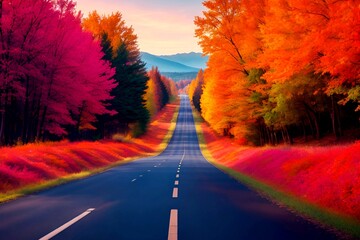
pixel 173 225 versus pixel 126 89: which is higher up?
pixel 126 89

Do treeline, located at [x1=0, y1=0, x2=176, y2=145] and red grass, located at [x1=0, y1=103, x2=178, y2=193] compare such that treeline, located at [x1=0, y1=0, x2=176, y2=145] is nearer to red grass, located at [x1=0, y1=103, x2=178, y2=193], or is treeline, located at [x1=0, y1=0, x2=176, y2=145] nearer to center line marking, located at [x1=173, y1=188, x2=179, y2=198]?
red grass, located at [x1=0, y1=103, x2=178, y2=193]

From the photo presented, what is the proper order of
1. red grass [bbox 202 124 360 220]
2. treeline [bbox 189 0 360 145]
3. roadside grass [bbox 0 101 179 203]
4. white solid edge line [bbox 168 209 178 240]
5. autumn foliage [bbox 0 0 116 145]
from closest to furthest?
white solid edge line [bbox 168 209 178 240] → red grass [bbox 202 124 360 220] → treeline [bbox 189 0 360 145] → roadside grass [bbox 0 101 179 203] → autumn foliage [bbox 0 0 116 145]

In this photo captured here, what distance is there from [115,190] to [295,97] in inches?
607

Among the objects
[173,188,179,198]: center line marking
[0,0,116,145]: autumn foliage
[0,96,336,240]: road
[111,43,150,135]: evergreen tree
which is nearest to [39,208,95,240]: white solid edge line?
[0,96,336,240]: road

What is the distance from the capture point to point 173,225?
27.0 ft

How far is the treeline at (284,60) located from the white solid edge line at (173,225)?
7.16 m

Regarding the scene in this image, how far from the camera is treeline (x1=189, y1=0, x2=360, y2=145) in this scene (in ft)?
42.7

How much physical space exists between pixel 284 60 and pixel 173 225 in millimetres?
10695

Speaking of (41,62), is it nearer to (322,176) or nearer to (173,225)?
(322,176)

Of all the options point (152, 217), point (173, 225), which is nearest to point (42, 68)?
point (152, 217)

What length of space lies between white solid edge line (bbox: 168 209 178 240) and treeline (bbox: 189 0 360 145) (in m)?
7.16

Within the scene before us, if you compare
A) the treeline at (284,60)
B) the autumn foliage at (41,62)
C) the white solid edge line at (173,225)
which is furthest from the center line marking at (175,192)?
the autumn foliage at (41,62)

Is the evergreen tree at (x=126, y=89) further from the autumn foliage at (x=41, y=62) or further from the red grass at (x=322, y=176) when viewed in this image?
the red grass at (x=322, y=176)

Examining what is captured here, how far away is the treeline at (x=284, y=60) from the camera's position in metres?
13.0
